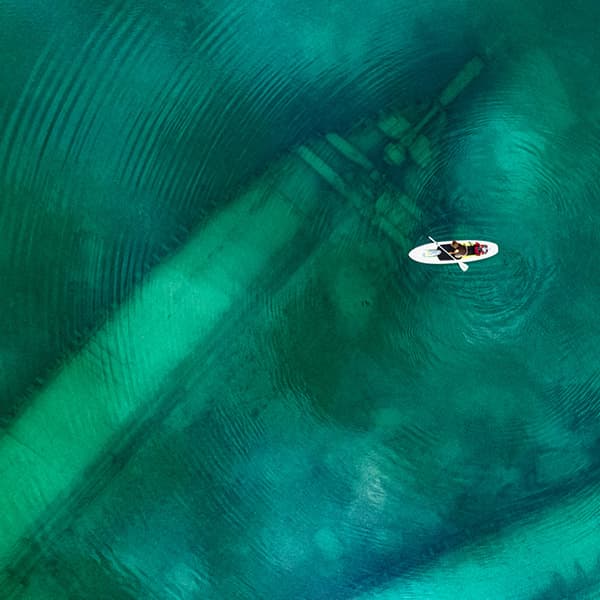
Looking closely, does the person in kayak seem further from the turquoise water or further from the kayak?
the turquoise water

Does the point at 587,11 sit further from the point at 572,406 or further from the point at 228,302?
the point at 228,302

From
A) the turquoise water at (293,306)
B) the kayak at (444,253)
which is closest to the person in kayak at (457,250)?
the kayak at (444,253)

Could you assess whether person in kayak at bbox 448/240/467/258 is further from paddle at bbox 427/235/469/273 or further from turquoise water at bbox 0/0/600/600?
turquoise water at bbox 0/0/600/600

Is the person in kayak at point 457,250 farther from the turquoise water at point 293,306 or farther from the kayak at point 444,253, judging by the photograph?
the turquoise water at point 293,306

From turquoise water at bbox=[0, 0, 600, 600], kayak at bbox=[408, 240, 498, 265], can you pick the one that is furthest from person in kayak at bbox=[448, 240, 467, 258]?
turquoise water at bbox=[0, 0, 600, 600]

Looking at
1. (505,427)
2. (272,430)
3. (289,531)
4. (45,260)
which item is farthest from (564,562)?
(45,260)

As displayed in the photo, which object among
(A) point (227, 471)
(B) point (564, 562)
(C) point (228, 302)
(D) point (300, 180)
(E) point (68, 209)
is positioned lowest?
(B) point (564, 562)

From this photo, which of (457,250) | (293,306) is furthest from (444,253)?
(293,306)
